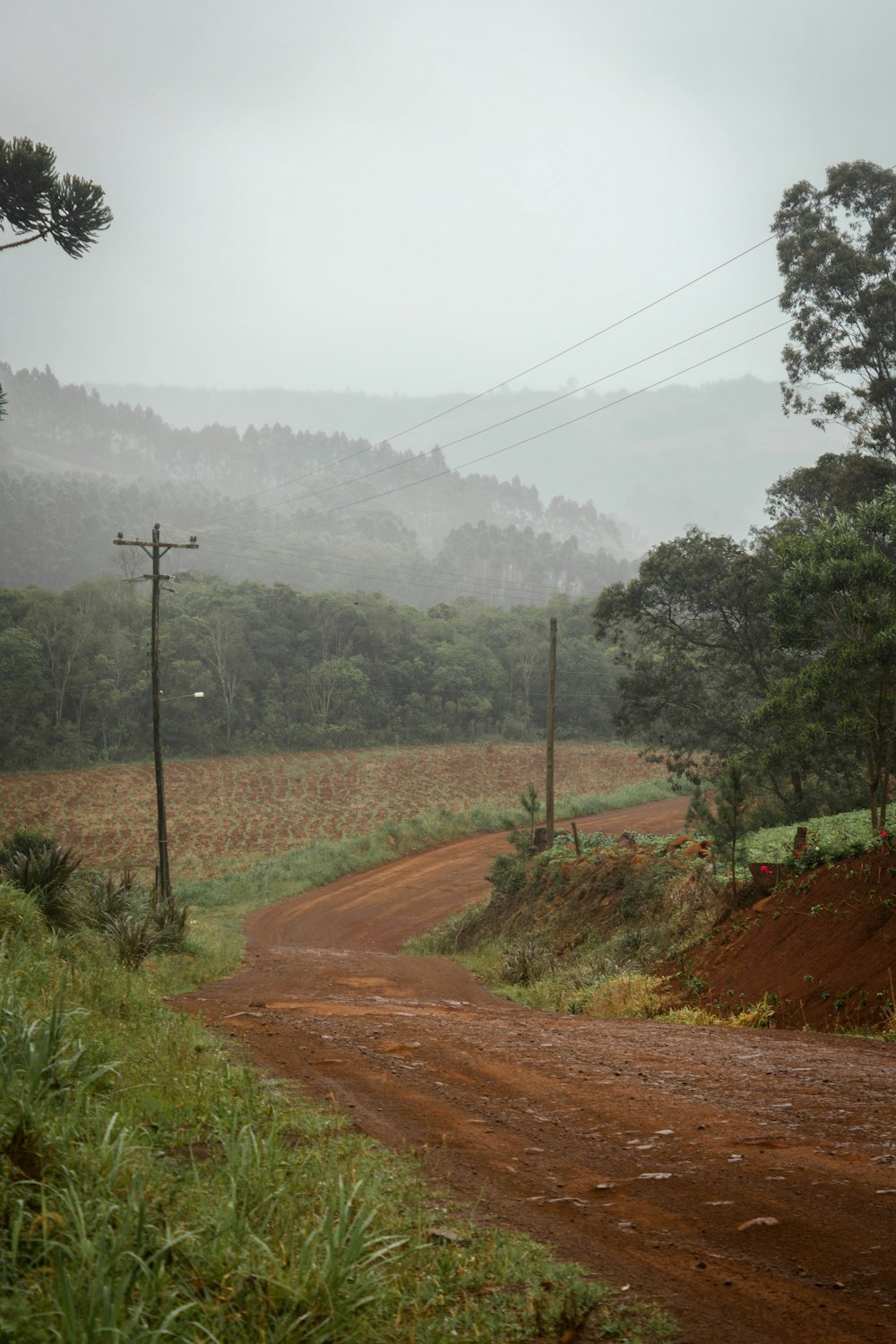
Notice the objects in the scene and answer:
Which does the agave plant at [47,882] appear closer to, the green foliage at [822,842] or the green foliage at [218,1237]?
the green foliage at [218,1237]

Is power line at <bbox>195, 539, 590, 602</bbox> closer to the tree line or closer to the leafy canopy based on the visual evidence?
the tree line

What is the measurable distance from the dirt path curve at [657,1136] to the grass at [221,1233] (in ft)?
1.37

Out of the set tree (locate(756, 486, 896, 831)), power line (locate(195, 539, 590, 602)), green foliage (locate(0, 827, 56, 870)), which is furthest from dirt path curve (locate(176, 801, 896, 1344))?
power line (locate(195, 539, 590, 602))

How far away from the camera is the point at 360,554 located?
552ft

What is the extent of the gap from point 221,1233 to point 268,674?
2858 inches

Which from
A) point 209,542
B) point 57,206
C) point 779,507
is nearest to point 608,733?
point 779,507

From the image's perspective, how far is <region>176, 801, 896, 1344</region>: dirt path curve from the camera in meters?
4.02

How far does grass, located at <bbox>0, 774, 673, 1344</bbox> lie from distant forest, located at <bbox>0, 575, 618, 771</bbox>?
5945 centimetres

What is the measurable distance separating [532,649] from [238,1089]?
255 ft

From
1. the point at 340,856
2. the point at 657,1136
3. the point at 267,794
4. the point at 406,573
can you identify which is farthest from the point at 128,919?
the point at 406,573

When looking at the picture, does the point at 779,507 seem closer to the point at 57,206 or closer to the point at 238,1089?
the point at 57,206

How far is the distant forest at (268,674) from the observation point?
2539 inches

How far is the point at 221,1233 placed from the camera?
3.56 m

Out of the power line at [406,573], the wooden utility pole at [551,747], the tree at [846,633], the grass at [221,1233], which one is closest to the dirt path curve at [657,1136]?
the grass at [221,1233]
